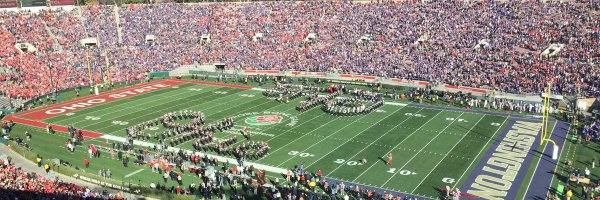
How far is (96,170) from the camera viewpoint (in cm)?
2861

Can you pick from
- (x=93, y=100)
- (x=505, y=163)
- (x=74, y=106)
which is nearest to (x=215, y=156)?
(x=505, y=163)

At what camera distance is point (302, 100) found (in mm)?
43688

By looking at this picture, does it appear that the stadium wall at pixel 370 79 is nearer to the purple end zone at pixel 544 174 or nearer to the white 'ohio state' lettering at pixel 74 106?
the purple end zone at pixel 544 174

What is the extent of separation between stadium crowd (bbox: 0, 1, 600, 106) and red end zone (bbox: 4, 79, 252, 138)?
3434 millimetres

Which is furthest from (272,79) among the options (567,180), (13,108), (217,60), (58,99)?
(567,180)

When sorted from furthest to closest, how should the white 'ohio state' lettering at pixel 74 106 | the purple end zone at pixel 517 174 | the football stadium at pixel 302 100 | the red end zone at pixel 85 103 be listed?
the white 'ohio state' lettering at pixel 74 106
the red end zone at pixel 85 103
the football stadium at pixel 302 100
the purple end zone at pixel 517 174

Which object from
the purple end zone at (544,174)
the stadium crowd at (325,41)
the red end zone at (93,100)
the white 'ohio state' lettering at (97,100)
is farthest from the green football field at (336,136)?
the stadium crowd at (325,41)

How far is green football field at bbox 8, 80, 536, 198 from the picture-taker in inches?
1081

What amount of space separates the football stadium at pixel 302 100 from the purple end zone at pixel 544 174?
0.49ft

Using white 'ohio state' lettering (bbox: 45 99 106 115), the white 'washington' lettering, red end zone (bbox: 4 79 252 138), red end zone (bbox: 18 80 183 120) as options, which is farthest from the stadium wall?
white 'ohio state' lettering (bbox: 45 99 106 115)

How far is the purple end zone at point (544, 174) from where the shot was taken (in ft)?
79.8

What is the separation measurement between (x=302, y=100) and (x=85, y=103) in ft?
57.4

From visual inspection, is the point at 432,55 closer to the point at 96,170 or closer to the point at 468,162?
the point at 468,162

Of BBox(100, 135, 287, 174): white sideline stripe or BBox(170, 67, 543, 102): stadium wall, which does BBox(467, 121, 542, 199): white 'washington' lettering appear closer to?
BBox(170, 67, 543, 102): stadium wall
